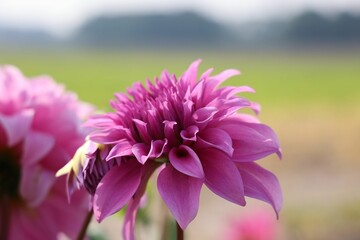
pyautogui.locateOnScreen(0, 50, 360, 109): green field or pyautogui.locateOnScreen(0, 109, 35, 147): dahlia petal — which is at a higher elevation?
pyautogui.locateOnScreen(0, 109, 35, 147): dahlia petal

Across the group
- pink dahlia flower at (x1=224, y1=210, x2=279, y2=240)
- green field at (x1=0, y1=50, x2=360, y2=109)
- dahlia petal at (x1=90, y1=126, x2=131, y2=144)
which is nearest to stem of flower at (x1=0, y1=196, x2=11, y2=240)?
dahlia petal at (x1=90, y1=126, x2=131, y2=144)

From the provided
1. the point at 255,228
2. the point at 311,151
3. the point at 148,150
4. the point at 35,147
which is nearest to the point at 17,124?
the point at 35,147

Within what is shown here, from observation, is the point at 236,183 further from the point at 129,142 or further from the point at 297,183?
the point at 297,183

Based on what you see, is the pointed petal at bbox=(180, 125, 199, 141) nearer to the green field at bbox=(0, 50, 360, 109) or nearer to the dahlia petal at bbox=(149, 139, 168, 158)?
the dahlia petal at bbox=(149, 139, 168, 158)

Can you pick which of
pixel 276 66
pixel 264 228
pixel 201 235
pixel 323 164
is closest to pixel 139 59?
pixel 276 66

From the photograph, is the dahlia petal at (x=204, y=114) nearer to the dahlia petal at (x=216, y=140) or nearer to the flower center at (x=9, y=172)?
the dahlia petal at (x=216, y=140)

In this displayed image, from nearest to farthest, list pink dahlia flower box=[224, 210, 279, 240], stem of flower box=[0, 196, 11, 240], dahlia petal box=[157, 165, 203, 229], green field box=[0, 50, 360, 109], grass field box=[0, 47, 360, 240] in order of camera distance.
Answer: dahlia petal box=[157, 165, 203, 229] < stem of flower box=[0, 196, 11, 240] < pink dahlia flower box=[224, 210, 279, 240] < grass field box=[0, 47, 360, 240] < green field box=[0, 50, 360, 109]
